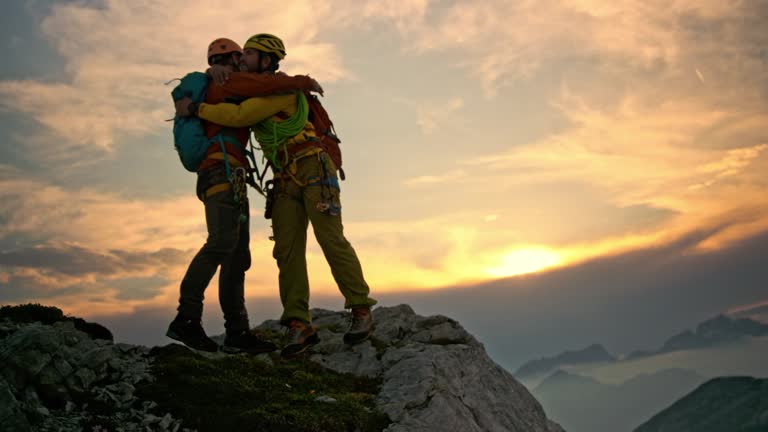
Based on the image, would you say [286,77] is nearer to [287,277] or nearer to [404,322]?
[287,277]

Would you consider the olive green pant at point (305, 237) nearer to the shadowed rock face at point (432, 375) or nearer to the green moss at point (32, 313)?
the shadowed rock face at point (432, 375)

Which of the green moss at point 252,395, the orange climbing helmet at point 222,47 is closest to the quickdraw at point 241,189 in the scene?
the orange climbing helmet at point 222,47

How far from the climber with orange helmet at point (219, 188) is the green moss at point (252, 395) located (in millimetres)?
541

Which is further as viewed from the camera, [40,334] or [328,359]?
[328,359]

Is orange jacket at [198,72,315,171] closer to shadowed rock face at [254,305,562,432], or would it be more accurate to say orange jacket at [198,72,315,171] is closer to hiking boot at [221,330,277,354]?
hiking boot at [221,330,277,354]

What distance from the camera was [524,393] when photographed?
45.1ft

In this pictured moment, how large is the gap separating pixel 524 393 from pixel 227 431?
7296mm

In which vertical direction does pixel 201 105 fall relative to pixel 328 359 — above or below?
above

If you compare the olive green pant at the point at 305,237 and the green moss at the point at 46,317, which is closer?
the olive green pant at the point at 305,237

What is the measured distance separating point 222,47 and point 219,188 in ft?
7.68

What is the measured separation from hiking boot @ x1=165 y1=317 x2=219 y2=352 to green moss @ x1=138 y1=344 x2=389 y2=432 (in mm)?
273

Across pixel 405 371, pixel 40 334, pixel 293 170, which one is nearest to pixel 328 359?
pixel 405 371

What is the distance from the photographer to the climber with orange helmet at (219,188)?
1017 centimetres

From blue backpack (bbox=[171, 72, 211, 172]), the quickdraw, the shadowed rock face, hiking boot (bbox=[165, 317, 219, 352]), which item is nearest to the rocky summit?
the shadowed rock face
